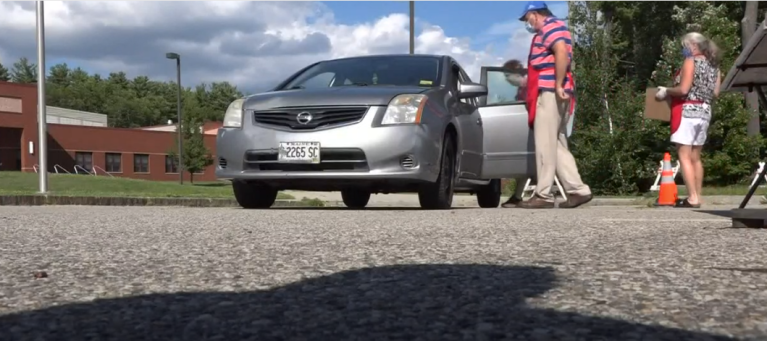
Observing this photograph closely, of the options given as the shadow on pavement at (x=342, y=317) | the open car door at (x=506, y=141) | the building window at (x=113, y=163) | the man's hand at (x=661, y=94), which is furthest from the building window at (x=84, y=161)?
the shadow on pavement at (x=342, y=317)

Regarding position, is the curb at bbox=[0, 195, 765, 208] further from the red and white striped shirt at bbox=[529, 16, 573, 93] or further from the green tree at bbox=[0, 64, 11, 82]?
the green tree at bbox=[0, 64, 11, 82]

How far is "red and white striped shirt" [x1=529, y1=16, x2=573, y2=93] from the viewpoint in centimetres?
733

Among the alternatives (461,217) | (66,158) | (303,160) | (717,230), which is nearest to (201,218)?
(303,160)

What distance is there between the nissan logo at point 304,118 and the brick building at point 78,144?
39790 mm

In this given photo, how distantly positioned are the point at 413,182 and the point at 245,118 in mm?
1485

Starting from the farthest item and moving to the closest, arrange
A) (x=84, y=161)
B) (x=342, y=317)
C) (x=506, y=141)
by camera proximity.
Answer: (x=84, y=161) < (x=506, y=141) < (x=342, y=317)

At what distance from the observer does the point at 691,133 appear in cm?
777

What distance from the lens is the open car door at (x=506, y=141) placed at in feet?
26.7

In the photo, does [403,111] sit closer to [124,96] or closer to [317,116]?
[317,116]

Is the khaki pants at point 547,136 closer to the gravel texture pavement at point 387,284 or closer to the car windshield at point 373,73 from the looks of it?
the car windshield at point 373,73

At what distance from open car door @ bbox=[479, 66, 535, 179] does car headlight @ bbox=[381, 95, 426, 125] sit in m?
1.60

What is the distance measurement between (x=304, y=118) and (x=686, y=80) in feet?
11.6

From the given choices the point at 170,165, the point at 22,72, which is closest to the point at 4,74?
the point at 22,72

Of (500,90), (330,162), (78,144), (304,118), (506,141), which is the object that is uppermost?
(78,144)
